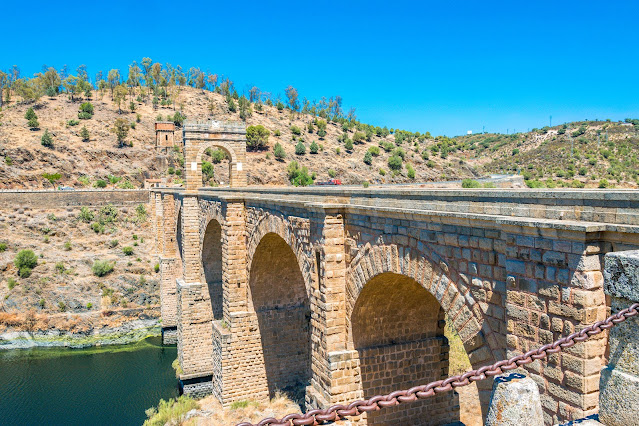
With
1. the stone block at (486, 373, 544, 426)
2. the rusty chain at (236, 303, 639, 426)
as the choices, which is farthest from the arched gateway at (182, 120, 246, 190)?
the stone block at (486, 373, 544, 426)

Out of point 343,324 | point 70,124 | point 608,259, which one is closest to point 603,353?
point 608,259

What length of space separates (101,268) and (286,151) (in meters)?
29.2

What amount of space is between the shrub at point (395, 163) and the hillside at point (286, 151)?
25.3 inches

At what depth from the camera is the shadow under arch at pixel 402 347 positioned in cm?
859

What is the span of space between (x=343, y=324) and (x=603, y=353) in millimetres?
5038

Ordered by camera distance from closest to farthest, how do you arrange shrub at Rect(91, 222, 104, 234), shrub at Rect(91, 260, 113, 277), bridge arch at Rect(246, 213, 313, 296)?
bridge arch at Rect(246, 213, 313, 296)
shrub at Rect(91, 260, 113, 277)
shrub at Rect(91, 222, 104, 234)

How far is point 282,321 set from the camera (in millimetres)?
15219

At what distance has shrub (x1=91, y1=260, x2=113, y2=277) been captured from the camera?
93.4 feet

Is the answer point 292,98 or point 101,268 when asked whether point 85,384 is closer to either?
point 101,268

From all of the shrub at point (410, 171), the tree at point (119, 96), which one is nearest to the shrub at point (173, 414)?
the shrub at point (410, 171)

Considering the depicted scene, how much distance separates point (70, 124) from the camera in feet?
161

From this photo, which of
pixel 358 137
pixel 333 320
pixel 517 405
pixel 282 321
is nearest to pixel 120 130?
pixel 358 137

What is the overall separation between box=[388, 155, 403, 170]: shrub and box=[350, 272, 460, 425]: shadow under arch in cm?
4610

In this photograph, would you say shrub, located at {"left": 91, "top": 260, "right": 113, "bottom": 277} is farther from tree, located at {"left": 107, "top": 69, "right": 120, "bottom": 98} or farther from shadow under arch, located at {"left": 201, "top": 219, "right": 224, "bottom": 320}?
tree, located at {"left": 107, "top": 69, "right": 120, "bottom": 98}
